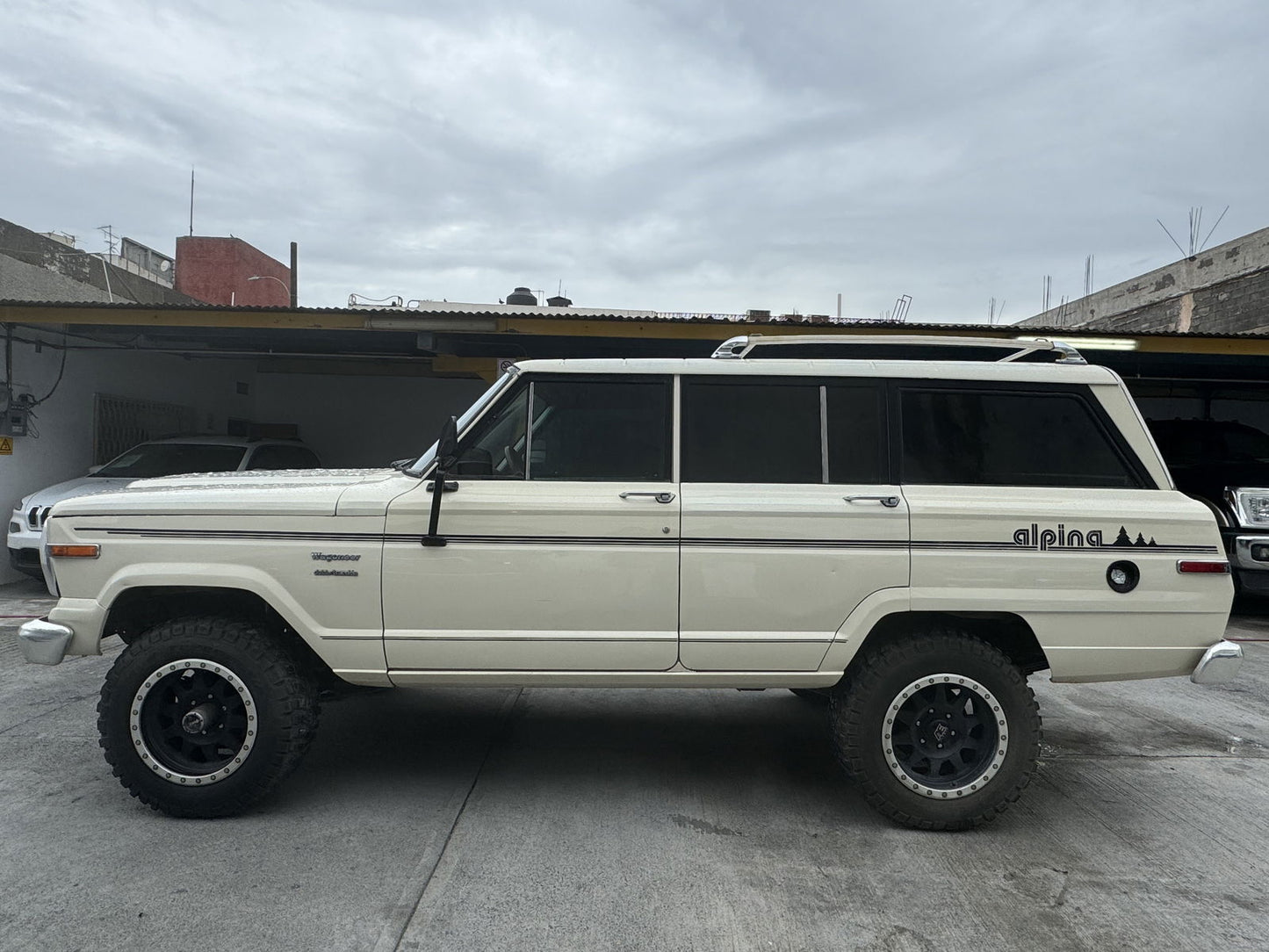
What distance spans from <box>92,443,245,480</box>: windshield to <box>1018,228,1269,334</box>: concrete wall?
458 inches

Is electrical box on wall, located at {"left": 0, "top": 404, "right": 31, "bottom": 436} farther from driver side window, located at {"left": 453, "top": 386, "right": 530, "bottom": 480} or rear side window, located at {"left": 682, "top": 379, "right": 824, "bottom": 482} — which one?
rear side window, located at {"left": 682, "top": 379, "right": 824, "bottom": 482}

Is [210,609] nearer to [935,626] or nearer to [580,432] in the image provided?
[580,432]

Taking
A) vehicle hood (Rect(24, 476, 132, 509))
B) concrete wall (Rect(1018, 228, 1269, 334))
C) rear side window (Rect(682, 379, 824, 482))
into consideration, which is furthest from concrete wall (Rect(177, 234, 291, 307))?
rear side window (Rect(682, 379, 824, 482))

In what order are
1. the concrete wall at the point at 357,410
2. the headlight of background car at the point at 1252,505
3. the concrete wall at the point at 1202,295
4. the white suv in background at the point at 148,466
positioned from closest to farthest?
the headlight of background car at the point at 1252,505 → the white suv in background at the point at 148,466 → the concrete wall at the point at 1202,295 → the concrete wall at the point at 357,410

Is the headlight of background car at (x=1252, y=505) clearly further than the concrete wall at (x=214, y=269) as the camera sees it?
No

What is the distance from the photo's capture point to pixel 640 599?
3.91 meters

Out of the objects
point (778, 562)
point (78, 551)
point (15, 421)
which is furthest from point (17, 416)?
point (778, 562)

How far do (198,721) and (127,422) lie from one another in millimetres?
10032

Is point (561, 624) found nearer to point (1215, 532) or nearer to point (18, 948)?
point (18, 948)

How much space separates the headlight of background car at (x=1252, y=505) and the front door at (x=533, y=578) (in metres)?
7.68

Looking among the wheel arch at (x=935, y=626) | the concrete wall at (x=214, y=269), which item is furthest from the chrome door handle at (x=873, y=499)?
the concrete wall at (x=214, y=269)

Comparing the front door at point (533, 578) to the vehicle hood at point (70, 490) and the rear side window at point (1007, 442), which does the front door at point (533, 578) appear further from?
the vehicle hood at point (70, 490)

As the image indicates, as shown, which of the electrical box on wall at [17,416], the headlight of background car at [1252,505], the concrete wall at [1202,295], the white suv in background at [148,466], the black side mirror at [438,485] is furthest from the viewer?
the concrete wall at [1202,295]

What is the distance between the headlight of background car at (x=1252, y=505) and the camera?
8844mm
